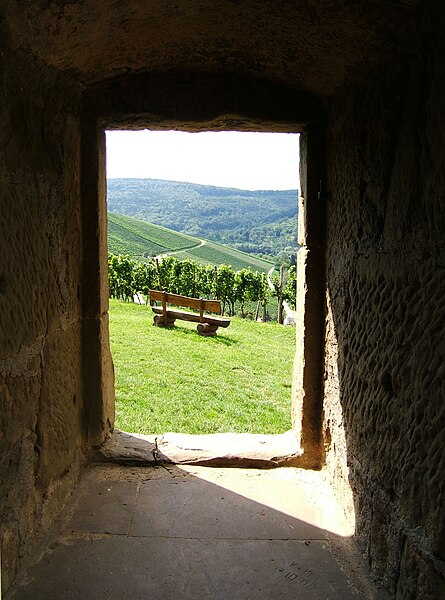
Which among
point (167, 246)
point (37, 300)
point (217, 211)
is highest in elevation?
point (217, 211)

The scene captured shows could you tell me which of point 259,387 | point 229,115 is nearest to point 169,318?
point 259,387

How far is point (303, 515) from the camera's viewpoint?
219 cm

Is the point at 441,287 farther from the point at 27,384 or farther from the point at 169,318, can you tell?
the point at 169,318

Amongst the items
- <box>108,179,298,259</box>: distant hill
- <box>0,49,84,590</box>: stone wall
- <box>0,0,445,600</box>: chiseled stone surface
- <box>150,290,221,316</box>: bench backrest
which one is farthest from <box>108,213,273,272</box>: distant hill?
<box>0,49,84,590</box>: stone wall

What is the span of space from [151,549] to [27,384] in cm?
80

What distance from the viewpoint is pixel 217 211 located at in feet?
355

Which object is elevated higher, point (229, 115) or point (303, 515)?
point (229, 115)

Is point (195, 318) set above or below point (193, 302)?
below

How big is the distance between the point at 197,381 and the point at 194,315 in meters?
4.52

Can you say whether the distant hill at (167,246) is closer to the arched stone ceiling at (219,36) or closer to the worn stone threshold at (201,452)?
the worn stone threshold at (201,452)

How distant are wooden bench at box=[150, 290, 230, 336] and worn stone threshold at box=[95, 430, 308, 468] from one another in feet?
23.6

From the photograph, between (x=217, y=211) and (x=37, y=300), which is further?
(x=217, y=211)

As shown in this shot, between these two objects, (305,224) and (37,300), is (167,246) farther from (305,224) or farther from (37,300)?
(37,300)

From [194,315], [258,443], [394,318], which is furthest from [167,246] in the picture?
[394,318]
